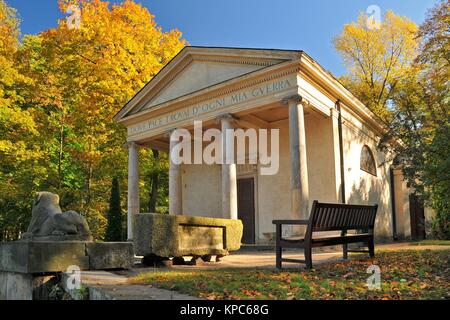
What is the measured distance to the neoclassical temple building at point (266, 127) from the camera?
1327 cm

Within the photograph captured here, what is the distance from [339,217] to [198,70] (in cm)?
1100

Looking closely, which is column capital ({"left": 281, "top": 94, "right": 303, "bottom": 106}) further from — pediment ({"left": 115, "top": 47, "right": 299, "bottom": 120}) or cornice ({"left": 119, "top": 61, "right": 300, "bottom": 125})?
pediment ({"left": 115, "top": 47, "right": 299, "bottom": 120})

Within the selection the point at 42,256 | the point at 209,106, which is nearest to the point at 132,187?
the point at 209,106

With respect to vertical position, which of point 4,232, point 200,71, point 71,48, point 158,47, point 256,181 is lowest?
point 4,232

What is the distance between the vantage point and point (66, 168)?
2073 centimetres

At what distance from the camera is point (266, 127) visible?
56.7 feet

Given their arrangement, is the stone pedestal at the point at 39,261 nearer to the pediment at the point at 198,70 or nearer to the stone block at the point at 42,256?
the stone block at the point at 42,256

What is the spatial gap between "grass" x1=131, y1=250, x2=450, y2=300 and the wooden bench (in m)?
0.48

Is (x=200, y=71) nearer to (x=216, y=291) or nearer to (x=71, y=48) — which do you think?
(x=71, y=48)

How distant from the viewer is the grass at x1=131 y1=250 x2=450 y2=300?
4.10 metres
